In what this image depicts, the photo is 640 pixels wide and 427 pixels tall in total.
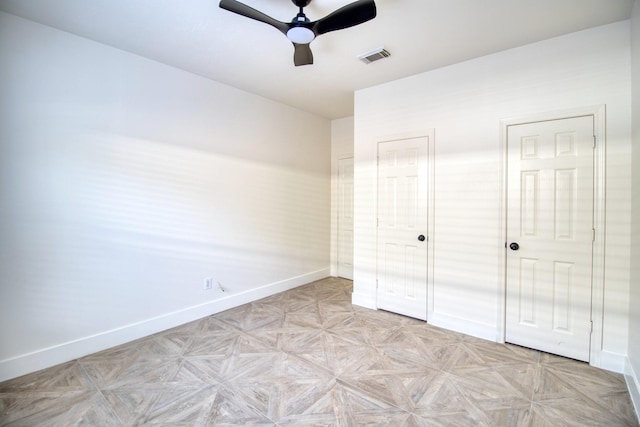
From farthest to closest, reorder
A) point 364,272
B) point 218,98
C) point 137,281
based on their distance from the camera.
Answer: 1. point 364,272
2. point 218,98
3. point 137,281

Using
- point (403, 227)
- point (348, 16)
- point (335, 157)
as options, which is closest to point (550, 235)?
point (403, 227)

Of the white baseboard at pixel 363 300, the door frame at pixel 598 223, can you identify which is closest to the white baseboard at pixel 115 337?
the white baseboard at pixel 363 300

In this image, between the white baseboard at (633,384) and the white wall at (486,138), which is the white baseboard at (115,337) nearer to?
the white wall at (486,138)

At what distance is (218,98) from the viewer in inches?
142

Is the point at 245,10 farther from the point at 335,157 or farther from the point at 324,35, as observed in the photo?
the point at 335,157

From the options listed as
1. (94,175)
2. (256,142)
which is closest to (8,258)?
(94,175)

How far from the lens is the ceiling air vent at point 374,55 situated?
9.29 feet

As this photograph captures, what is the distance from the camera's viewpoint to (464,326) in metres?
3.10

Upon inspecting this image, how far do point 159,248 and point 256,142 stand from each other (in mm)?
1824

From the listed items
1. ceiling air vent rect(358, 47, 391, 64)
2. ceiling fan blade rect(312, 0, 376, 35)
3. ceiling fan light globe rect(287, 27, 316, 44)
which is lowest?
ceiling fan light globe rect(287, 27, 316, 44)

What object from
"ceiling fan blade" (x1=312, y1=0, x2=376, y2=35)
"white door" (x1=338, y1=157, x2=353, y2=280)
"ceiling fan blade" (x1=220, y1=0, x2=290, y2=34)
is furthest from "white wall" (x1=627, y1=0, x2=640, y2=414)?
"white door" (x1=338, y1=157, x2=353, y2=280)

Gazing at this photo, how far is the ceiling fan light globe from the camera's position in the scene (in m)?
2.07

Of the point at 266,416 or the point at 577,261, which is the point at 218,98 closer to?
the point at 266,416

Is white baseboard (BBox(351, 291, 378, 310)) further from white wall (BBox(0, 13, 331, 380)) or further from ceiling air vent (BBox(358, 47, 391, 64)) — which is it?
ceiling air vent (BBox(358, 47, 391, 64))
